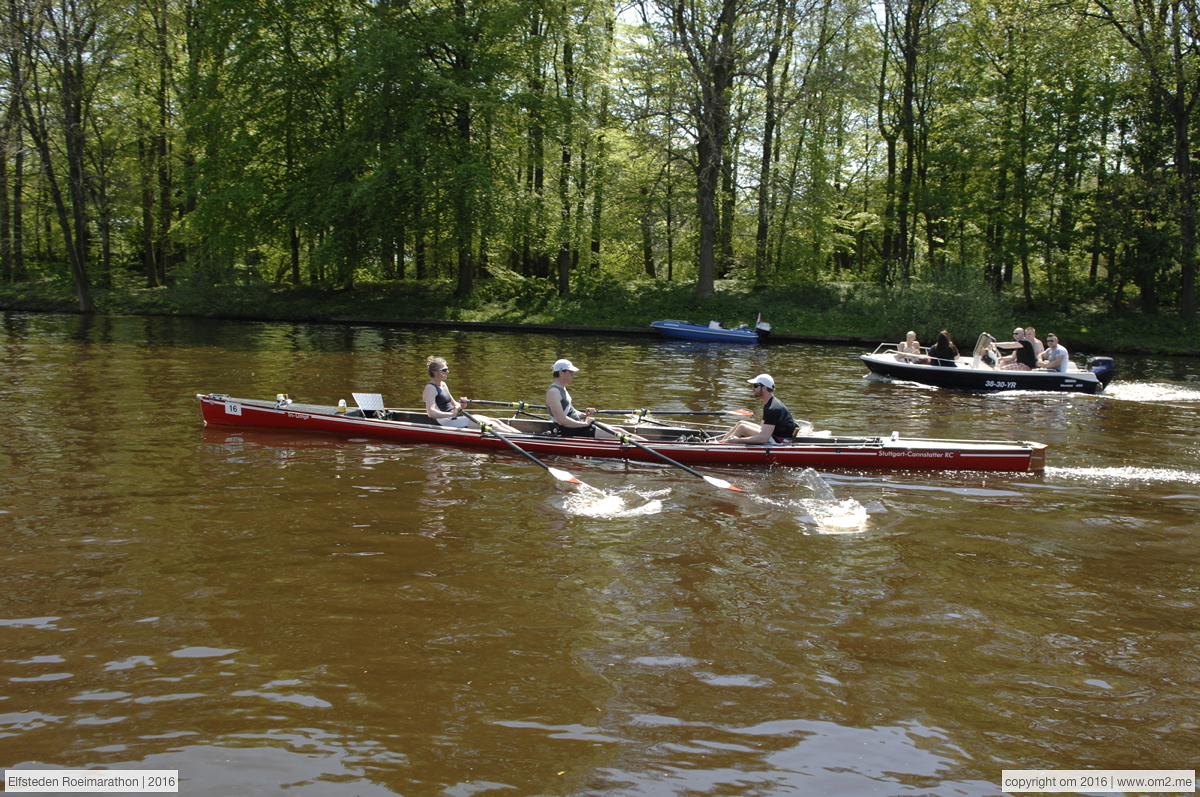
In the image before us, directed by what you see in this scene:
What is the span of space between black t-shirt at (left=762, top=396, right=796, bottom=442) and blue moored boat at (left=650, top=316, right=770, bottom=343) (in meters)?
18.7

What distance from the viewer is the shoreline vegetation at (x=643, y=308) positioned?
2850 cm

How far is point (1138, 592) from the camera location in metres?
7.26

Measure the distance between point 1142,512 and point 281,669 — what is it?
9.11 meters

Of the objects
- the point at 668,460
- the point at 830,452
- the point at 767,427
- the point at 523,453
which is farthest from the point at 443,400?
the point at 830,452

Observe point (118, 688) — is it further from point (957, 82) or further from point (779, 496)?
point (957, 82)

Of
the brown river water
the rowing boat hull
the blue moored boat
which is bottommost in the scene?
the brown river water

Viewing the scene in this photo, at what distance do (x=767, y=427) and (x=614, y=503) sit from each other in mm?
2735

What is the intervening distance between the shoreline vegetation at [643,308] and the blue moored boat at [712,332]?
1380mm

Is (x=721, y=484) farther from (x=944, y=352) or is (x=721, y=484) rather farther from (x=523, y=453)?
(x=944, y=352)

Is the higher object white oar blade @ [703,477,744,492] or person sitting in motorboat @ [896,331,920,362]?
person sitting in motorboat @ [896,331,920,362]

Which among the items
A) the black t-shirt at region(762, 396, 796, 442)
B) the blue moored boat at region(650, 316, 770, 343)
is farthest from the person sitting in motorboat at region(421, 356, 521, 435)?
the blue moored boat at region(650, 316, 770, 343)

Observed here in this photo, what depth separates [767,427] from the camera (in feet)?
37.1

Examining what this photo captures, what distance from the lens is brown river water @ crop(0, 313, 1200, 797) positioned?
4.82m

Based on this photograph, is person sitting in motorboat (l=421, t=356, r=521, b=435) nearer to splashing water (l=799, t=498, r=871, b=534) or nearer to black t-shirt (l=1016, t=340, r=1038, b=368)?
splashing water (l=799, t=498, r=871, b=534)
